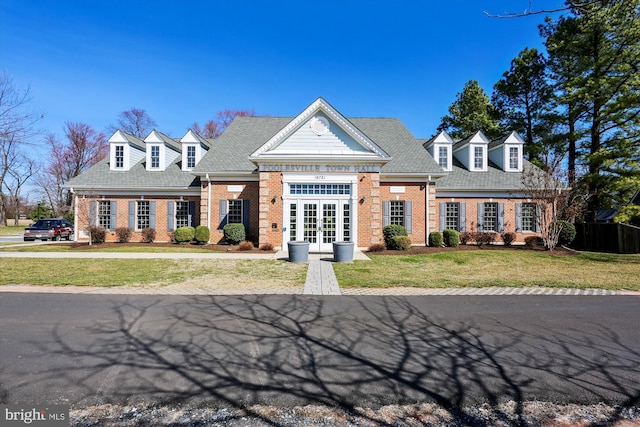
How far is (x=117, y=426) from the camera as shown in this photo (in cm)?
280

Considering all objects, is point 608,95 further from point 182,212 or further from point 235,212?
point 182,212

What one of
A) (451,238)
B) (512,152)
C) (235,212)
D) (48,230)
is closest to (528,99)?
(512,152)

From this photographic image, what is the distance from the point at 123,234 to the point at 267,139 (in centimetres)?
1077

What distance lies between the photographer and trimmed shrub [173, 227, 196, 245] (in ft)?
58.8

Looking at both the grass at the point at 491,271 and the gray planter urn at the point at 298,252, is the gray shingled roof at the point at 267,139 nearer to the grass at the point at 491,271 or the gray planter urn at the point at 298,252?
the grass at the point at 491,271

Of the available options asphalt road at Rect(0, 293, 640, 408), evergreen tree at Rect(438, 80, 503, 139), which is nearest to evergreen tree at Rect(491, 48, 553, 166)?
evergreen tree at Rect(438, 80, 503, 139)

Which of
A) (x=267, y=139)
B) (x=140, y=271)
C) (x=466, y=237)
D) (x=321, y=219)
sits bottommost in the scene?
(x=140, y=271)

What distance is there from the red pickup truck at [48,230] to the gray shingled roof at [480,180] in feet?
94.1

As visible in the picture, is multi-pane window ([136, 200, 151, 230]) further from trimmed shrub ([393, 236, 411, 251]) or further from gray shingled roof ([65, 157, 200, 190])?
trimmed shrub ([393, 236, 411, 251])

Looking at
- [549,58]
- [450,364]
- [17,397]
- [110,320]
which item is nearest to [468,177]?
[549,58]

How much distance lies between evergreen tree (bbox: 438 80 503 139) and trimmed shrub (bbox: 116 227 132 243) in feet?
108

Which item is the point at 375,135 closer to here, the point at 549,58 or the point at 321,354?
the point at 549,58

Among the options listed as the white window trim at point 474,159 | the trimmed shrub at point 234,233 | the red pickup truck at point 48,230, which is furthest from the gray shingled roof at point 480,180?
the red pickup truck at point 48,230

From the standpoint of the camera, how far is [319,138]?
16234mm
